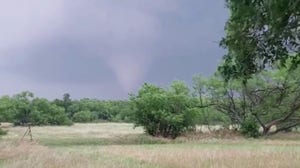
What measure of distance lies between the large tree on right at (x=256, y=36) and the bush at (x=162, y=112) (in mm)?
40497

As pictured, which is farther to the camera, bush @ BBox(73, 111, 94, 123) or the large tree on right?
bush @ BBox(73, 111, 94, 123)

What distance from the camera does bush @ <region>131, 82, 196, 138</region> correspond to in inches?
2271

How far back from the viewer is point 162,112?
57.4 metres

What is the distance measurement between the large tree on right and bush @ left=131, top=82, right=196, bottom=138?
40.5 meters

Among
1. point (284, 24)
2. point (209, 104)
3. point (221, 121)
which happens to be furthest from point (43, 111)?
point (284, 24)

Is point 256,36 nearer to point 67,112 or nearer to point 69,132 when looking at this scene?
point 69,132

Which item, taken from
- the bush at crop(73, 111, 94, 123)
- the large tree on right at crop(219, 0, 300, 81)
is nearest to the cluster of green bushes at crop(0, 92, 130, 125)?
the bush at crop(73, 111, 94, 123)

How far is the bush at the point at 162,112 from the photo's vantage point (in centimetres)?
5769

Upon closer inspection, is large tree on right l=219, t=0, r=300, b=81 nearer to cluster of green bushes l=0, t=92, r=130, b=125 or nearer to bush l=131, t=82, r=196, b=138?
bush l=131, t=82, r=196, b=138

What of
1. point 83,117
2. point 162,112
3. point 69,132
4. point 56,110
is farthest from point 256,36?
point 83,117

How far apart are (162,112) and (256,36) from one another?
1667 inches

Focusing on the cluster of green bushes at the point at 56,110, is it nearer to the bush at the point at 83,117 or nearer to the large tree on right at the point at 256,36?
the bush at the point at 83,117

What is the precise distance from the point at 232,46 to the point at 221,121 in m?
73.3

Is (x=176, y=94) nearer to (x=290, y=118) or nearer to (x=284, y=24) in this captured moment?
(x=290, y=118)
